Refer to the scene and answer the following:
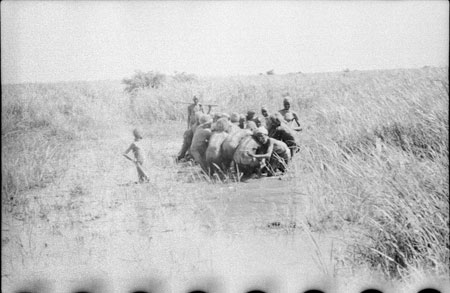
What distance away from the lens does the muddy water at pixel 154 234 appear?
3.72m

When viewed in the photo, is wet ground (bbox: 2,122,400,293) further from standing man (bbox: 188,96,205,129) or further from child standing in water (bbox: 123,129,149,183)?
standing man (bbox: 188,96,205,129)

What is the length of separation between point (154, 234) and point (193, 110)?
0.99 m

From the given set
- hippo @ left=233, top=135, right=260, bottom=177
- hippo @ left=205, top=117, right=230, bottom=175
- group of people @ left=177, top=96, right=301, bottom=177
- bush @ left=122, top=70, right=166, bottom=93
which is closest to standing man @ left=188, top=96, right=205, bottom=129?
group of people @ left=177, top=96, right=301, bottom=177

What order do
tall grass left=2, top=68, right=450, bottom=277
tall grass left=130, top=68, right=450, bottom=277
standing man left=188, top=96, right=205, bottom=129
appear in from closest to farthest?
tall grass left=130, top=68, right=450, bottom=277, tall grass left=2, top=68, right=450, bottom=277, standing man left=188, top=96, right=205, bottom=129

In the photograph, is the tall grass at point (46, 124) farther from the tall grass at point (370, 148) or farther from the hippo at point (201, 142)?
the hippo at point (201, 142)

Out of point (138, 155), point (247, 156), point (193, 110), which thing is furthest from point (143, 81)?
point (247, 156)

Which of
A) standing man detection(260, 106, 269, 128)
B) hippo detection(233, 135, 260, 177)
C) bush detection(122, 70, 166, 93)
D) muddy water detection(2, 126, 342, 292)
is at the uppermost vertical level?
bush detection(122, 70, 166, 93)

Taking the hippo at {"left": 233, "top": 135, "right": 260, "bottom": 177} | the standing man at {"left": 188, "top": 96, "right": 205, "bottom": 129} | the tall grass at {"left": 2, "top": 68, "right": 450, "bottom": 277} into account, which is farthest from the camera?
the standing man at {"left": 188, "top": 96, "right": 205, "bottom": 129}

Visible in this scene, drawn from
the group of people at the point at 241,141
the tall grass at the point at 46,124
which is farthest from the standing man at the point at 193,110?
the tall grass at the point at 46,124

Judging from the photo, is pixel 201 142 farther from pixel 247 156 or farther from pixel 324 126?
pixel 324 126

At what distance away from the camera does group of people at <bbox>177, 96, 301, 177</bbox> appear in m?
3.84

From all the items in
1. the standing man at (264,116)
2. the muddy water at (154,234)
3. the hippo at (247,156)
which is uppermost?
the standing man at (264,116)

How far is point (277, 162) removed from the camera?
384 centimetres

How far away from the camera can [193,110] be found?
13.0 feet
